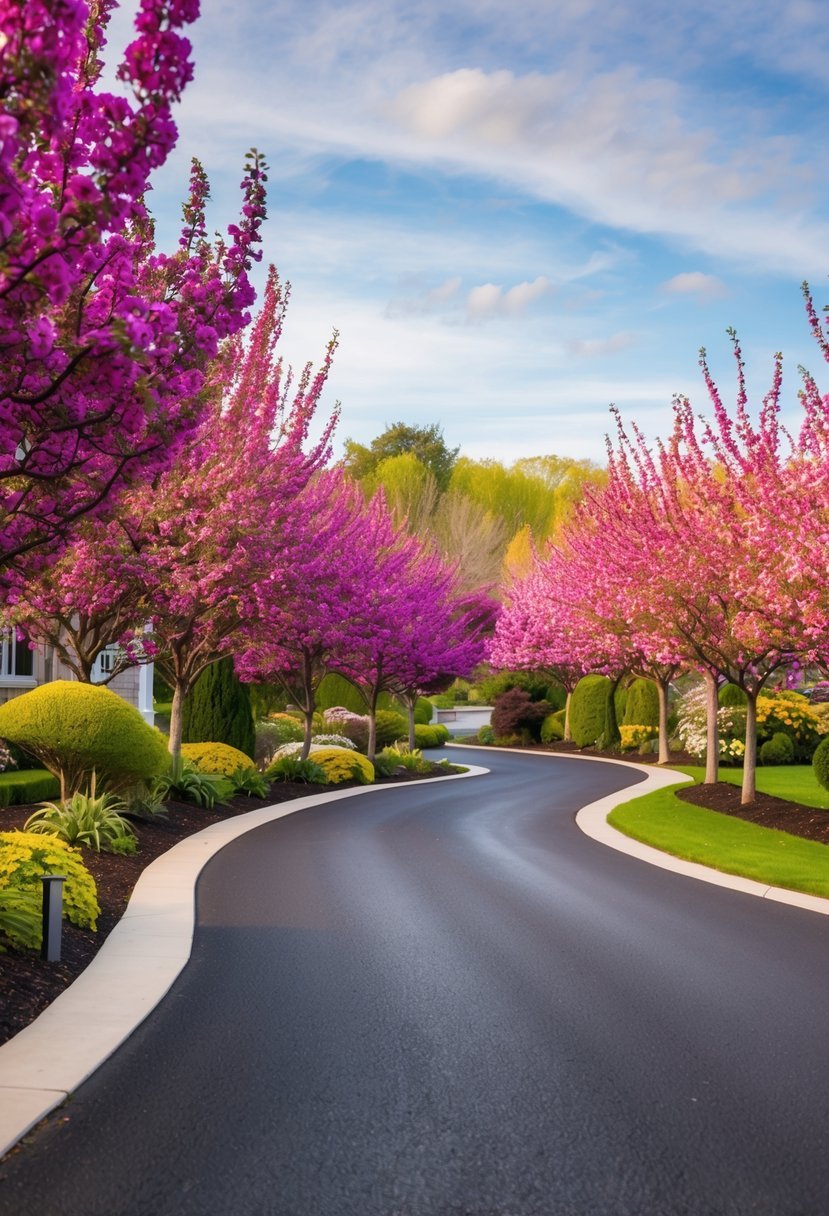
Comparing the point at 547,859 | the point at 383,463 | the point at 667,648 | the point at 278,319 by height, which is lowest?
the point at 547,859

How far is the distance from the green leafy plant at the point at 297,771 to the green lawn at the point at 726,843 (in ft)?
25.2

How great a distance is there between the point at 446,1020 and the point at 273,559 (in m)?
12.0

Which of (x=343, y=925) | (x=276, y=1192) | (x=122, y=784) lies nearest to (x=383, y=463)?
(x=122, y=784)

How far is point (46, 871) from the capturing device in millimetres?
9484

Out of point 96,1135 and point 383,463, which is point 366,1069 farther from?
point 383,463

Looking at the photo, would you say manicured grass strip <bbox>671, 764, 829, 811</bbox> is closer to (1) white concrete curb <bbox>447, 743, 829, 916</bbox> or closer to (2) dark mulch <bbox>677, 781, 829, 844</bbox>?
(2) dark mulch <bbox>677, 781, 829, 844</bbox>

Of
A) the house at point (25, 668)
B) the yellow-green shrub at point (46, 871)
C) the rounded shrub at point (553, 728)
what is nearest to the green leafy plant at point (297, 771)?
the house at point (25, 668)

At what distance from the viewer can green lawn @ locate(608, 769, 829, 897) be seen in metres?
13.4

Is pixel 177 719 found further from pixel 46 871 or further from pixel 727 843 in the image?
pixel 46 871

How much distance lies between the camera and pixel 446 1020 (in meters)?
7.02

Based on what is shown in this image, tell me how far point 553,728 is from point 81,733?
33419 millimetres

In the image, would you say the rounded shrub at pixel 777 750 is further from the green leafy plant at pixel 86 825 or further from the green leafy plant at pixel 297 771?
the green leafy plant at pixel 86 825

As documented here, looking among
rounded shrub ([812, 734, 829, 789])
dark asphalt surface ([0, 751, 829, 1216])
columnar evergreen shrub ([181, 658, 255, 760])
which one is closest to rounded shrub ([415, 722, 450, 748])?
columnar evergreen shrub ([181, 658, 255, 760])

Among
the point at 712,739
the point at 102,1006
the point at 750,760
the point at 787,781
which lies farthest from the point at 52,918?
the point at 787,781
